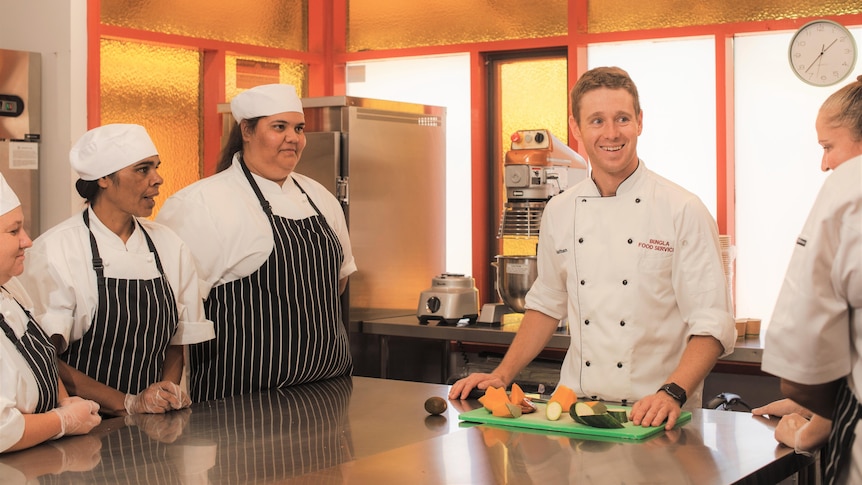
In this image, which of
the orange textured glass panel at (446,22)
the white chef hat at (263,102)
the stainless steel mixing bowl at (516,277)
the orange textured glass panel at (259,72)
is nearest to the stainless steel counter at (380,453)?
the white chef hat at (263,102)

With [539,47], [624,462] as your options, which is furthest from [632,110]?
[539,47]

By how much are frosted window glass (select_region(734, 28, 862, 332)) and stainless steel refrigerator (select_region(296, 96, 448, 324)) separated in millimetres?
1403

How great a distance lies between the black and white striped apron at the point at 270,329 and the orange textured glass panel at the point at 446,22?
2.21 metres

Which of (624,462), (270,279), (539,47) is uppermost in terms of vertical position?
(539,47)

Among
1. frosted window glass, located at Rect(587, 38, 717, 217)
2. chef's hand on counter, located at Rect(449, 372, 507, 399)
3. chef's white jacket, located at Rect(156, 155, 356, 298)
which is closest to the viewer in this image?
chef's hand on counter, located at Rect(449, 372, 507, 399)

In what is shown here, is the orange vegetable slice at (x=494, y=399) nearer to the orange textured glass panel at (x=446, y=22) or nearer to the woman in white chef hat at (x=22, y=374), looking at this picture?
the woman in white chef hat at (x=22, y=374)

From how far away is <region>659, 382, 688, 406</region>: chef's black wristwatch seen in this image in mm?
2234

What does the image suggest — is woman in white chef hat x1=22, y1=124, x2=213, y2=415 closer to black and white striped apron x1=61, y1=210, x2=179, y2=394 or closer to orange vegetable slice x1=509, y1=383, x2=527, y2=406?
black and white striped apron x1=61, y1=210, x2=179, y2=394

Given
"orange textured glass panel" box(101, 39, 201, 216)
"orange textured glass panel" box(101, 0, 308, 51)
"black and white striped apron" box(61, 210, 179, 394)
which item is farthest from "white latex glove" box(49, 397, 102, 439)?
"orange textured glass panel" box(101, 0, 308, 51)

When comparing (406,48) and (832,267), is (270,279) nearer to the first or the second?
(832,267)

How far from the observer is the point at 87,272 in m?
2.64

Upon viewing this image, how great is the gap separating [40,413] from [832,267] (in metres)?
1.63

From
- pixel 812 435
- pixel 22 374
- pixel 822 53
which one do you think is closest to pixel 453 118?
pixel 822 53

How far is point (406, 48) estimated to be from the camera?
17.2ft
